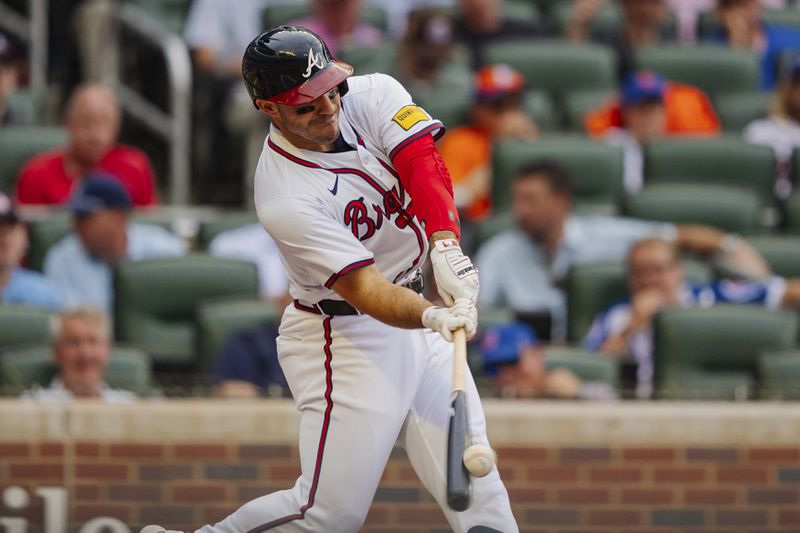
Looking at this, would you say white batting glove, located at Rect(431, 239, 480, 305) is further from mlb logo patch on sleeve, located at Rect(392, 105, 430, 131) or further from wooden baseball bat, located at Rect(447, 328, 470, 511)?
mlb logo patch on sleeve, located at Rect(392, 105, 430, 131)

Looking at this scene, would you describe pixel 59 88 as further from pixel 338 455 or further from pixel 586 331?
pixel 338 455

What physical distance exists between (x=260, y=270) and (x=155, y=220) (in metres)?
0.62

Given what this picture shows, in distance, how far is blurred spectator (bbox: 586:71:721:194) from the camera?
23.9 feet

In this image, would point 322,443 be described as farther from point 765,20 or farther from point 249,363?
point 765,20

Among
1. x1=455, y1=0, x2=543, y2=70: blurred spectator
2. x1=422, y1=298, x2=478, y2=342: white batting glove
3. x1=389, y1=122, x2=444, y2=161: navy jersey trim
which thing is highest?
x1=455, y1=0, x2=543, y2=70: blurred spectator

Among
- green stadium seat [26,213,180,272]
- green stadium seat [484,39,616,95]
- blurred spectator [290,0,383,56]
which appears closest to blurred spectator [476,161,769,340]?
green stadium seat [484,39,616,95]

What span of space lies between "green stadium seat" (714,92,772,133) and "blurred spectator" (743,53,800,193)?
0.53 ft

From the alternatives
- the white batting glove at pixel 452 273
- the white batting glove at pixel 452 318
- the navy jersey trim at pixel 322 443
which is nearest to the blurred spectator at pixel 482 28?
the navy jersey trim at pixel 322 443

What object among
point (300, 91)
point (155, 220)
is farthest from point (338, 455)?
point (155, 220)

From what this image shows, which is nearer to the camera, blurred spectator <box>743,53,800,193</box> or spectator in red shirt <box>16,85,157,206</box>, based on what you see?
spectator in red shirt <box>16,85,157,206</box>

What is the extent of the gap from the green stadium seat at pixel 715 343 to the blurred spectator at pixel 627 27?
268 centimetres

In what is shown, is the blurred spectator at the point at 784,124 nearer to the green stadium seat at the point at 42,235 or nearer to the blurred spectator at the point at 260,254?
the blurred spectator at the point at 260,254

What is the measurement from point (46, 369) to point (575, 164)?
274cm

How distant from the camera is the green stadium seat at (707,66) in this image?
811 cm
